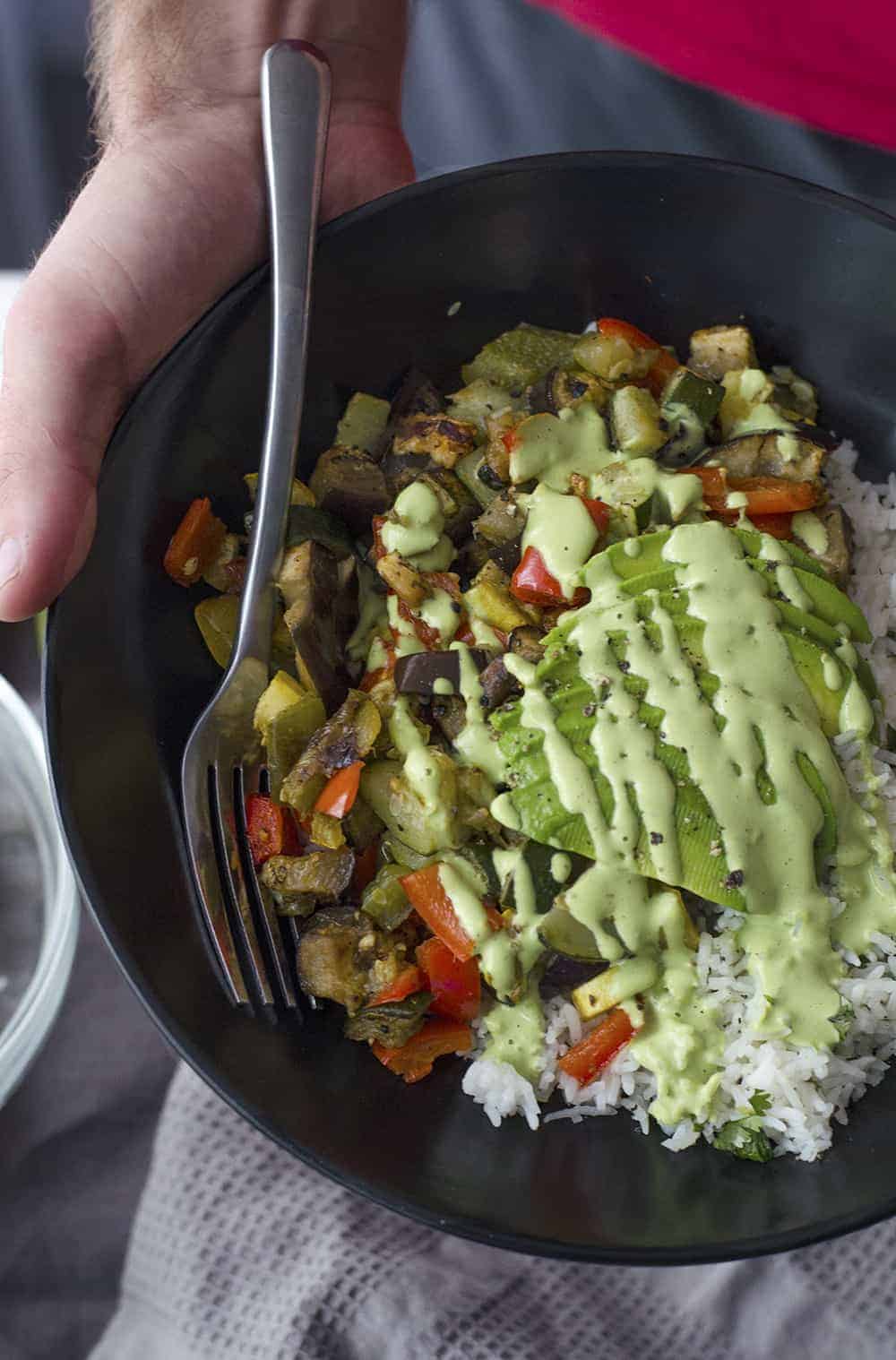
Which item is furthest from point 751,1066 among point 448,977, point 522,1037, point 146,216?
point 146,216

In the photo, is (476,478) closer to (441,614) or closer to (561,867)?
(441,614)

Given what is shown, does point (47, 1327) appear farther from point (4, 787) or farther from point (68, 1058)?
point (4, 787)

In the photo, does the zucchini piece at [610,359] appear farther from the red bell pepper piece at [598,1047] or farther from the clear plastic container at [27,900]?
the clear plastic container at [27,900]

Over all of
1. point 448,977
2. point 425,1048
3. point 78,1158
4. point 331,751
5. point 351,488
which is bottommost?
point 78,1158

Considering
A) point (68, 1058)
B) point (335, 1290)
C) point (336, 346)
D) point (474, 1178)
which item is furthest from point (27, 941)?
point (336, 346)

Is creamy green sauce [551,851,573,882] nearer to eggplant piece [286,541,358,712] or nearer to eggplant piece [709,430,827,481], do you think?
eggplant piece [286,541,358,712]

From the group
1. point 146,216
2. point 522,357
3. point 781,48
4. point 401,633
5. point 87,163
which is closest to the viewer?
Answer: point 401,633

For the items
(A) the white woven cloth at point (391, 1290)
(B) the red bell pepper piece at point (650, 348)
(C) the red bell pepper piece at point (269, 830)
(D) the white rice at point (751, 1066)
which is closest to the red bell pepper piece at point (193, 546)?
(C) the red bell pepper piece at point (269, 830)
